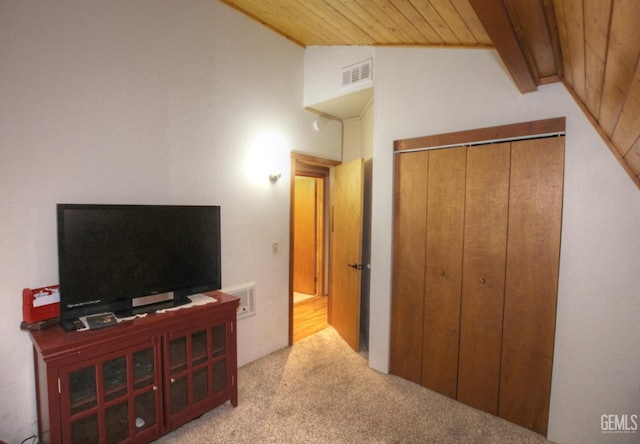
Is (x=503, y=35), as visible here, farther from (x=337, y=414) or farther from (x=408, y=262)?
(x=337, y=414)

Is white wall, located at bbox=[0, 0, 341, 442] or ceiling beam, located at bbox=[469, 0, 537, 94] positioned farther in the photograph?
white wall, located at bbox=[0, 0, 341, 442]

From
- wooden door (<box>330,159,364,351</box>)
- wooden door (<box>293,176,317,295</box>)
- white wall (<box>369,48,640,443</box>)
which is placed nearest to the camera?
white wall (<box>369,48,640,443</box>)

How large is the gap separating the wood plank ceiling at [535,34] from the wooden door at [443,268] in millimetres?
707

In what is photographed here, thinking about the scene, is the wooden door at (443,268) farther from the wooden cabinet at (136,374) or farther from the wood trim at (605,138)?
the wooden cabinet at (136,374)

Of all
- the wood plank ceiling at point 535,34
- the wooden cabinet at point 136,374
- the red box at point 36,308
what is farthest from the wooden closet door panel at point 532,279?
the red box at point 36,308

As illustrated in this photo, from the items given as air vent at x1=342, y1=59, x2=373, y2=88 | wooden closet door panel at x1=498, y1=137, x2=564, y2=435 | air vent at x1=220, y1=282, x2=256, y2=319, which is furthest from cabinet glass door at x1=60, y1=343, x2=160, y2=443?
air vent at x1=342, y1=59, x2=373, y2=88

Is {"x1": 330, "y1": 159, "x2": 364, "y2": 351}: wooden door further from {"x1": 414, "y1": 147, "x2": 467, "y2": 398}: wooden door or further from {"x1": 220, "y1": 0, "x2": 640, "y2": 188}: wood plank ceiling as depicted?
{"x1": 220, "y1": 0, "x2": 640, "y2": 188}: wood plank ceiling

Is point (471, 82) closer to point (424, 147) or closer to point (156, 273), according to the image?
point (424, 147)

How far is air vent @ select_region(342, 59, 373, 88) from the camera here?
283 cm

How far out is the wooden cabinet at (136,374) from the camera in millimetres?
1561

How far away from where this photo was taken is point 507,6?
122 centimetres

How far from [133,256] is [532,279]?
2.57 metres

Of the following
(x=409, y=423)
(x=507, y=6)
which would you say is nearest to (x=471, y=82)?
(x=507, y=6)

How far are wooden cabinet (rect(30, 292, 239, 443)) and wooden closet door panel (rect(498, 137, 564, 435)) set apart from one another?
195cm
